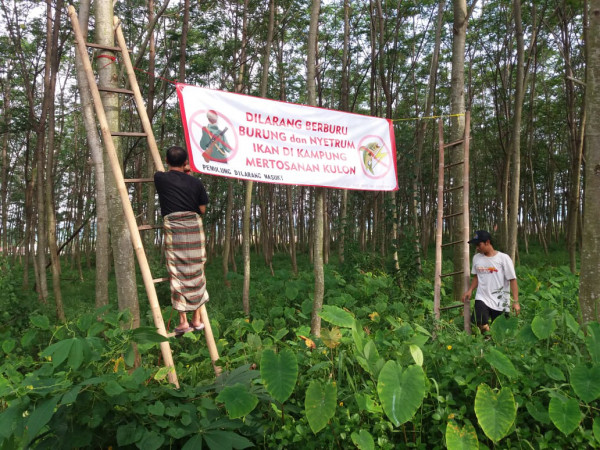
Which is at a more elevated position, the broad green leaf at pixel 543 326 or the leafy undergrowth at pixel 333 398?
the broad green leaf at pixel 543 326

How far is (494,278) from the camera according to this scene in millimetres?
4594

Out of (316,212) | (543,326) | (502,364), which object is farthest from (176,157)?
(543,326)

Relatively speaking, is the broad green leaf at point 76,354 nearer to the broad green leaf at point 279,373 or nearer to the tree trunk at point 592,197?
the broad green leaf at point 279,373

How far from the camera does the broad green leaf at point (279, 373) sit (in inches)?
92.0

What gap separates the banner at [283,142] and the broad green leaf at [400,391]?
6.79ft

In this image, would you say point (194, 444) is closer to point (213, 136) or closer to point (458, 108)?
point (213, 136)

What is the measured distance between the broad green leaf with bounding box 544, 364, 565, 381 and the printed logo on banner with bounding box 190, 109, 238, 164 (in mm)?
2797

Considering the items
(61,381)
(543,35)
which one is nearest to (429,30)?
(543,35)

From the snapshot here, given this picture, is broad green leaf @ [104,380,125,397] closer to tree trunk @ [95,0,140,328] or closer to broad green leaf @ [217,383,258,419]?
broad green leaf @ [217,383,258,419]

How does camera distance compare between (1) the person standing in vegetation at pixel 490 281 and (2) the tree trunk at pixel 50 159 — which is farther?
(2) the tree trunk at pixel 50 159

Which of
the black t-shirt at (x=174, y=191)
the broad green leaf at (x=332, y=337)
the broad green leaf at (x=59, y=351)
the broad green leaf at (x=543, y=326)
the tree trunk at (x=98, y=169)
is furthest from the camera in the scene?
the tree trunk at (x=98, y=169)

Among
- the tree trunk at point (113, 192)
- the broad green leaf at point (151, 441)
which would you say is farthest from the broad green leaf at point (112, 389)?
the tree trunk at point (113, 192)

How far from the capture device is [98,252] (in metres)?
4.91

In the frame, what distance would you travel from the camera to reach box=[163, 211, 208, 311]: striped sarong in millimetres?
3207
